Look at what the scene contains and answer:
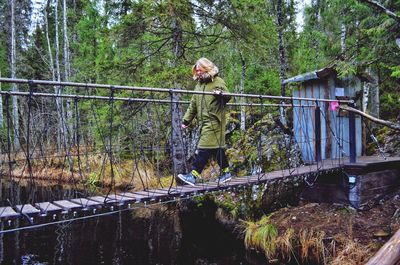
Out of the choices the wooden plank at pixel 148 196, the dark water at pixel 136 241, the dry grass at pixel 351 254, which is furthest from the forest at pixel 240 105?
the dark water at pixel 136 241

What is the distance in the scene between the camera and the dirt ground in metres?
4.56

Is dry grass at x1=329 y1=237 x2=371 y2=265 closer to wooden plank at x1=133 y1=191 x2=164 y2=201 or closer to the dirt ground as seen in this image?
the dirt ground

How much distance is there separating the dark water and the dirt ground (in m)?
1.05

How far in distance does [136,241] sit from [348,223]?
3.80m

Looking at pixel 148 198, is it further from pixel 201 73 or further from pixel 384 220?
pixel 384 220

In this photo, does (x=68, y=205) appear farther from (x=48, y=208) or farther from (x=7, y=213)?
(x=7, y=213)

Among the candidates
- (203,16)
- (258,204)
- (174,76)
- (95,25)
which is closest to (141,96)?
(174,76)

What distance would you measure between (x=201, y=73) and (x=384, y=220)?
3.40 metres

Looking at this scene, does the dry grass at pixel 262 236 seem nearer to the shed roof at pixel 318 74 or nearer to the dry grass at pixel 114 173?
the shed roof at pixel 318 74

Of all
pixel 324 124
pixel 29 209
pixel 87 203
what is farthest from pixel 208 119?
pixel 324 124

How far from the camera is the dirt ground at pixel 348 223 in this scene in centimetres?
456

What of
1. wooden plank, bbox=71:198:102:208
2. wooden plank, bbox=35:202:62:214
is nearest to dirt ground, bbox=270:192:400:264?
wooden plank, bbox=71:198:102:208

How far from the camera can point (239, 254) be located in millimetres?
5758

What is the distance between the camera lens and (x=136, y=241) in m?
6.66
